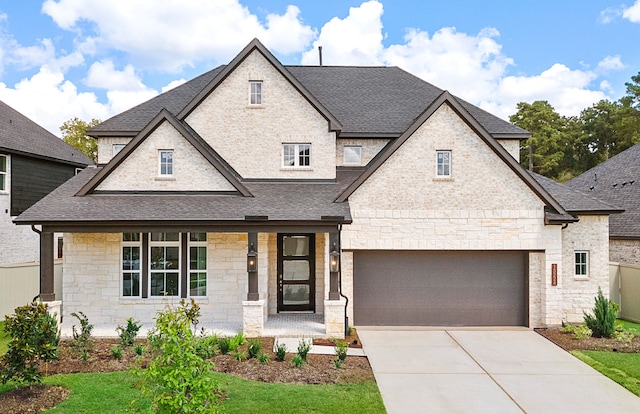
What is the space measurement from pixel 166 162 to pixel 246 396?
7875 millimetres

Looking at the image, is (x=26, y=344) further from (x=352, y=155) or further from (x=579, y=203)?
(x=579, y=203)

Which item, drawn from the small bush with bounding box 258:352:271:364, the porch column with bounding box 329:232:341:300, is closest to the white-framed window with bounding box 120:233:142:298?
the small bush with bounding box 258:352:271:364

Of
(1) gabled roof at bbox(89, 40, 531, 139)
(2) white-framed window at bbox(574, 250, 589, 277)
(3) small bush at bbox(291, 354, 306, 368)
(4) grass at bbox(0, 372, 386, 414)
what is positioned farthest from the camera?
(1) gabled roof at bbox(89, 40, 531, 139)

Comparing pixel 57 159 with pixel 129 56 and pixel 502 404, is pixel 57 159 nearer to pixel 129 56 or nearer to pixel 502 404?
pixel 129 56

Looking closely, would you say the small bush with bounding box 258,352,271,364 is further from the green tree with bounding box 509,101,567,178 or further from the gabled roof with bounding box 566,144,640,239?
the green tree with bounding box 509,101,567,178

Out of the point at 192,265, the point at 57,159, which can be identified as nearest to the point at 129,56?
the point at 57,159

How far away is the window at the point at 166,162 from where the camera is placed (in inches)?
504

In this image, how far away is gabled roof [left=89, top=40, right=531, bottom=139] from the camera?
47.2ft

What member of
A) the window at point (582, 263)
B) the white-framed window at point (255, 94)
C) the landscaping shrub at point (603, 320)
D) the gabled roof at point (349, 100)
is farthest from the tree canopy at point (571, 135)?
the white-framed window at point (255, 94)

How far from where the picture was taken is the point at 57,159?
21219 millimetres

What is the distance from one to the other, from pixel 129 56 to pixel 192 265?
62.7 ft

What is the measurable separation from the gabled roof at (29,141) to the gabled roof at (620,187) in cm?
2523

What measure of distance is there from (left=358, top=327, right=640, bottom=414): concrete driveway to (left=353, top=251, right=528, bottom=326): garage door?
914 millimetres

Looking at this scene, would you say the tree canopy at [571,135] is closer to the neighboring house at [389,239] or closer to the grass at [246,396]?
the neighboring house at [389,239]
